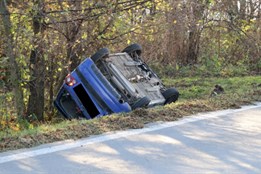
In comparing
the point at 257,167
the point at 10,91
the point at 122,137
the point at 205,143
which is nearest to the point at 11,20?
the point at 10,91

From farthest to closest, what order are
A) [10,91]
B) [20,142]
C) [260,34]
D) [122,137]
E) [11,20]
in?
[260,34], [10,91], [11,20], [122,137], [20,142]

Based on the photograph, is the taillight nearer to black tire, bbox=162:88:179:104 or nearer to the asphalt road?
black tire, bbox=162:88:179:104

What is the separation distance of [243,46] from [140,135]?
13998mm

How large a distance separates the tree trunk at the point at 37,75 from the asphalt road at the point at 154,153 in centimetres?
389

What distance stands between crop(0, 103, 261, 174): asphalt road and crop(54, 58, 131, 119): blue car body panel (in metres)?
1.67

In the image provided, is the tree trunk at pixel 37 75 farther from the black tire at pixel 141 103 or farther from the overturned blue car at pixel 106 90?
the black tire at pixel 141 103

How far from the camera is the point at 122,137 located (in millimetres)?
6199

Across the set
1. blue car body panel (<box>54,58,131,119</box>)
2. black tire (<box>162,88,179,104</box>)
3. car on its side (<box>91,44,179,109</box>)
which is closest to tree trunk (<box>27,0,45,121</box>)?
blue car body panel (<box>54,58,131,119</box>)

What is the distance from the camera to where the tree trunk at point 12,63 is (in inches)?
366

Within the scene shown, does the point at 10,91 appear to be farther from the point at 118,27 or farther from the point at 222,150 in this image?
the point at 222,150

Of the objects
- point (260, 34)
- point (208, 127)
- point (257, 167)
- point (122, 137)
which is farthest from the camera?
point (260, 34)

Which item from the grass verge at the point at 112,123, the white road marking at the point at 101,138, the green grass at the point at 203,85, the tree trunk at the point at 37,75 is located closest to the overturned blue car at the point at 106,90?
the grass verge at the point at 112,123

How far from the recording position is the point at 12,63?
9711 millimetres

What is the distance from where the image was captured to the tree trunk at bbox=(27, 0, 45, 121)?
9.62 metres
